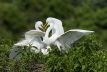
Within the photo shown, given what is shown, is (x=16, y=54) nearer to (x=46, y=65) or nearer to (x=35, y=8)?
(x=46, y=65)

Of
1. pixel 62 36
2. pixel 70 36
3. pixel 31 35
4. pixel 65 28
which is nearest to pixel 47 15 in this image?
pixel 65 28

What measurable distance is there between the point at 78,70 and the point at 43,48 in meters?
2.44

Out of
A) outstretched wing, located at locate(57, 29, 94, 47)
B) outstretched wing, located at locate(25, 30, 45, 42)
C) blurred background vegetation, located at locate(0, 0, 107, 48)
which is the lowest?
outstretched wing, located at locate(57, 29, 94, 47)

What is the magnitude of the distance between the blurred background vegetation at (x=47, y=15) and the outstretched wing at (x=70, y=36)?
1391 cm

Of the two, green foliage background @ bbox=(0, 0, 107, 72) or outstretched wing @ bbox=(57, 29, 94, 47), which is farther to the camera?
outstretched wing @ bbox=(57, 29, 94, 47)

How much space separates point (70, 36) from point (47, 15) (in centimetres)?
2212

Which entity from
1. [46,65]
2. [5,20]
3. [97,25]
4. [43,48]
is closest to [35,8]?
[5,20]

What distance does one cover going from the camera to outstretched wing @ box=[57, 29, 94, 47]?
748 centimetres

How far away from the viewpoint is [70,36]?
7797mm

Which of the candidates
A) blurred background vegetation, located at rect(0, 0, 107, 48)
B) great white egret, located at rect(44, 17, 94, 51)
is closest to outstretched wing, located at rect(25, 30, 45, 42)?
great white egret, located at rect(44, 17, 94, 51)

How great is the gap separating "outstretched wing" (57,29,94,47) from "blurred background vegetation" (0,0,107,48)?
1391 cm

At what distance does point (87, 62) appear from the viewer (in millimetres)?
6059

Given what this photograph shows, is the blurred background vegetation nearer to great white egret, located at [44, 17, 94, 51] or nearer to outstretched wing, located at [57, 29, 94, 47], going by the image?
great white egret, located at [44, 17, 94, 51]

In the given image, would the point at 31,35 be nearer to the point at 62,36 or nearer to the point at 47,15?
the point at 62,36
